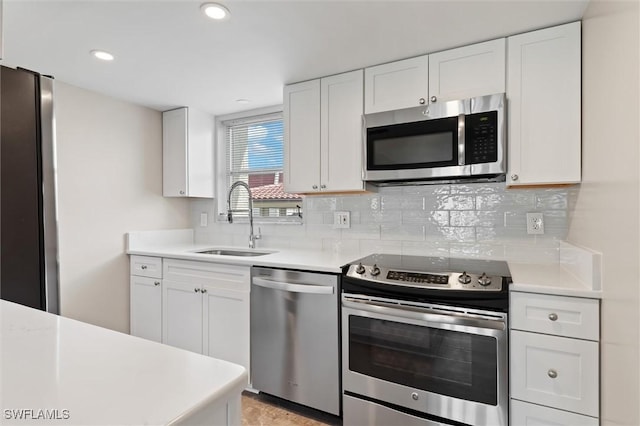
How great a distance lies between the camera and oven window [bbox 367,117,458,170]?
1.93m

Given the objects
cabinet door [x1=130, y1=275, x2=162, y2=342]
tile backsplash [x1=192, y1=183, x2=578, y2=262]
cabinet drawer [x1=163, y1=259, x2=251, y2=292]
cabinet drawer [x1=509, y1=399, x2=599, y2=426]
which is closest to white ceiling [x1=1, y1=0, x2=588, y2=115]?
tile backsplash [x1=192, y1=183, x2=578, y2=262]

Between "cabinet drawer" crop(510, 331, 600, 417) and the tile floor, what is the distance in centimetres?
108

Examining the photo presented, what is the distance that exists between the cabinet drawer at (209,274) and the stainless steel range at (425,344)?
77 cm

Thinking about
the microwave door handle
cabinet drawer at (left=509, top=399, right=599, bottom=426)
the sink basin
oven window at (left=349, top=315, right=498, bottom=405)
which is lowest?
cabinet drawer at (left=509, top=399, right=599, bottom=426)

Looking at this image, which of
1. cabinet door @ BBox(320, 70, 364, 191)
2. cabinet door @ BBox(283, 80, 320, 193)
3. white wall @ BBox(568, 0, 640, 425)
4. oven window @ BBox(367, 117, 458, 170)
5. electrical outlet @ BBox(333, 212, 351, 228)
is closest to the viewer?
white wall @ BBox(568, 0, 640, 425)

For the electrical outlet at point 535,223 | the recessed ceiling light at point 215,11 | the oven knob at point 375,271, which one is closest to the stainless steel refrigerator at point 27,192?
the recessed ceiling light at point 215,11

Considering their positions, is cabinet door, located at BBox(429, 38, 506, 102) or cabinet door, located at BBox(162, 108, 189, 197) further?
cabinet door, located at BBox(162, 108, 189, 197)

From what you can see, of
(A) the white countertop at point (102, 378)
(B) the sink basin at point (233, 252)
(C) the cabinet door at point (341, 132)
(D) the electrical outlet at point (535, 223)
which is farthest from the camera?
(B) the sink basin at point (233, 252)

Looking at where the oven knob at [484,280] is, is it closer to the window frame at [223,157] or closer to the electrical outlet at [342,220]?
the electrical outlet at [342,220]

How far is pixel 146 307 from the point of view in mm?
2756

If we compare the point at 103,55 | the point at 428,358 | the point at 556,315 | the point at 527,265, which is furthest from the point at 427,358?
the point at 103,55

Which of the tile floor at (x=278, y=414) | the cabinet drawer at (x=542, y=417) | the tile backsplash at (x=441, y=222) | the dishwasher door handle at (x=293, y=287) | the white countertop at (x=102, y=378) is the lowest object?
the tile floor at (x=278, y=414)

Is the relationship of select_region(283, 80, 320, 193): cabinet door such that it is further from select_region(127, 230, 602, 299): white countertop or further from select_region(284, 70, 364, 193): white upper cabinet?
select_region(127, 230, 602, 299): white countertop

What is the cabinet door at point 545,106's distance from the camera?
5.52 feet
